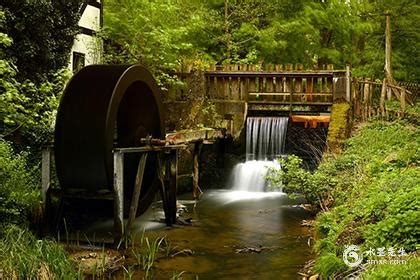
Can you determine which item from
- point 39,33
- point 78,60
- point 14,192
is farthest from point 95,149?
point 78,60

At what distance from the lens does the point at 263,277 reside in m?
6.43

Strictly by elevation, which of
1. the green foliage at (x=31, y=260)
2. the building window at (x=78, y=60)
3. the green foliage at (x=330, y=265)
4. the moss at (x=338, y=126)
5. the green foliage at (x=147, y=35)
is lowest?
the green foliage at (x=31, y=260)

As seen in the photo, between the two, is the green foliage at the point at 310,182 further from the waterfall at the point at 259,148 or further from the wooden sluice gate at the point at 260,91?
the wooden sluice gate at the point at 260,91

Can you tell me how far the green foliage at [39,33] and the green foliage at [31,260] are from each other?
5152 mm

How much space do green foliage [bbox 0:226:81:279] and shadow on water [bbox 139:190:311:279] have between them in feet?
4.23

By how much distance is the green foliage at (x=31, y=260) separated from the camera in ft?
17.3

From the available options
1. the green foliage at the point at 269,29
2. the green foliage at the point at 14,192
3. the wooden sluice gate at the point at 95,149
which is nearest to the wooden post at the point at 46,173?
the wooden sluice gate at the point at 95,149

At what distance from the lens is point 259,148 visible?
46.4 feet

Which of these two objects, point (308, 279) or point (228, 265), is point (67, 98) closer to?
point (228, 265)

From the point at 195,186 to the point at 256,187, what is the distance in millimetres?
1878

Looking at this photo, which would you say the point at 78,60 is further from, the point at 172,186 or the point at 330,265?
the point at 330,265

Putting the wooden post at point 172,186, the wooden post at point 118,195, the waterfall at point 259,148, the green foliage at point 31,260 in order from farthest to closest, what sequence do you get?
the waterfall at point 259,148 < the wooden post at point 172,186 < the wooden post at point 118,195 < the green foliage at point 31,260

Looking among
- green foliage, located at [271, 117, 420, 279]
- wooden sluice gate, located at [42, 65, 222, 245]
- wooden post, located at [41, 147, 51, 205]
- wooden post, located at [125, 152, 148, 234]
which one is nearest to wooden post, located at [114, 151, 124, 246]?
wooden sluice gate, located at [42, 65, 222, 245]

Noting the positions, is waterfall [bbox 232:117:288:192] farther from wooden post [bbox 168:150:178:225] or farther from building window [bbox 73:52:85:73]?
building window [bbox 73:52:85:73]
